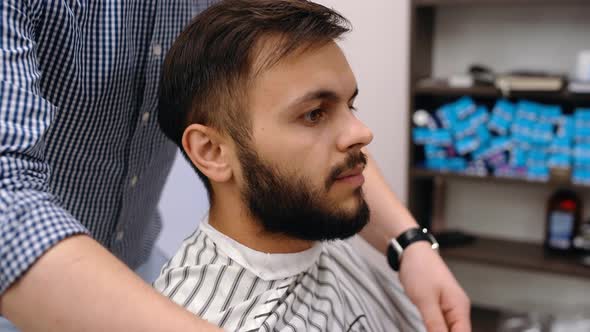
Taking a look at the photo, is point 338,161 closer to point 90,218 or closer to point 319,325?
point 319,325

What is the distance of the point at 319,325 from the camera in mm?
A: 1171

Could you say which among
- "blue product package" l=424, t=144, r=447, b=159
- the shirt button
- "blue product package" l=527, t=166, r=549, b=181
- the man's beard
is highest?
the shirt button

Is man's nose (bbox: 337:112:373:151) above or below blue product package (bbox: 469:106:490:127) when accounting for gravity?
above

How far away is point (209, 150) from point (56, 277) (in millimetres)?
477

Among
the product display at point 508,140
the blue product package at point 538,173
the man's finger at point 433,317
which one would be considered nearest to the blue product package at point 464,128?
the product display at point 508,140

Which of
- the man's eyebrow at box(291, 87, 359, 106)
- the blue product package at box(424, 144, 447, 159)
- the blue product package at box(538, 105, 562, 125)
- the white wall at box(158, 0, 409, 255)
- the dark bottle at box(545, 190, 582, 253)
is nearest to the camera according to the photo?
the man's eyebrow at box(291, 87, 359, 106)

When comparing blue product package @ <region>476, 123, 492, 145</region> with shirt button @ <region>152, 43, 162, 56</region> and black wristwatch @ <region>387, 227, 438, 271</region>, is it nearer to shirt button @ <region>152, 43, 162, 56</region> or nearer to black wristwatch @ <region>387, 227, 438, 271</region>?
black wristwatch @ <region>387, 227, 438, 271</region>

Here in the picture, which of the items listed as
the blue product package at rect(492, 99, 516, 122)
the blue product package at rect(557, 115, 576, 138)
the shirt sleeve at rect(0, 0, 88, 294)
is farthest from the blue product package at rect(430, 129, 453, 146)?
the shirt sleeve at rect(0, 0, 88, 294)

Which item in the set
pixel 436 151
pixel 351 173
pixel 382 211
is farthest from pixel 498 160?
pixel 351 173

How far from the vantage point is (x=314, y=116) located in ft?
3.68

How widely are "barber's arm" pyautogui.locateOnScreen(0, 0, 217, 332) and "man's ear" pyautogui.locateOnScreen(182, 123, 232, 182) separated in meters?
0.40

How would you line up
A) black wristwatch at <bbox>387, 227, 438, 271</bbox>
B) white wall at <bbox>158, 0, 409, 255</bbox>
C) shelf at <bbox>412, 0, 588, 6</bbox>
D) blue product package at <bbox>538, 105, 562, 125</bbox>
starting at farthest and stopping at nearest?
white wall at <bbox>158, 0, 409, 255</bbox> < blue product package at <bbox>538, 105, 562, 125</bbox> < shelf at <bbox>412, 0, 588, 6</bbox> < black wristwatch at <bbox>387, 227, 438, 271</bbox>

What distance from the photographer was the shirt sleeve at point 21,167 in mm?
734

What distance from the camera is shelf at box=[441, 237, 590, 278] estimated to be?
286cm
